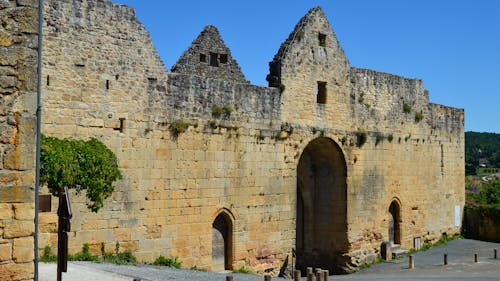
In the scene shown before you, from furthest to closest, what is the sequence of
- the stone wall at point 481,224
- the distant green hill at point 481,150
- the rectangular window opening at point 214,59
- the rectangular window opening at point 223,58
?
the distant green hill at point 481,150
the stone wall at point 481,224
the rectangular window opening at point 223,58
the rectangular window opening at point 214,59

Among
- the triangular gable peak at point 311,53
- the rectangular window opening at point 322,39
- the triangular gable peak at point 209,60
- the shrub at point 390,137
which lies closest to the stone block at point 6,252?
the triangular gable peak at point 209,60

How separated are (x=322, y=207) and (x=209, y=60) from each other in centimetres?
704

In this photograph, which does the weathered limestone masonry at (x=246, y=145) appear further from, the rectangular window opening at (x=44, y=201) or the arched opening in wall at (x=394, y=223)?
the rectangular window opening at (x=44, y=201)

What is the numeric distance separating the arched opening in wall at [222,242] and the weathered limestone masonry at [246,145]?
0.04 metres

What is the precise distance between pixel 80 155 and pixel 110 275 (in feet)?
7.73

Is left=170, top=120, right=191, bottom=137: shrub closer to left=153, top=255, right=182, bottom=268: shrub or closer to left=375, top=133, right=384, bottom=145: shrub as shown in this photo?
left=153, top=255, right=182, bottom=268: shrub

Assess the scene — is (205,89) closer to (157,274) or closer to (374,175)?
(157,274)

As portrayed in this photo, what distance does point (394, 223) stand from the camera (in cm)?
2381

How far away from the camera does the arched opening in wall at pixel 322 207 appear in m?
21.2

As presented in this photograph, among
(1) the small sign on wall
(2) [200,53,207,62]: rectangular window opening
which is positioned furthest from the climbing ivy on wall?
(1) the small sign on wall

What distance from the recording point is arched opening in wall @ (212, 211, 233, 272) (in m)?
16.7

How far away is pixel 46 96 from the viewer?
1259 cm

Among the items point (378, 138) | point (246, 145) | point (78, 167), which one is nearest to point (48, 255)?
point (78, 167)

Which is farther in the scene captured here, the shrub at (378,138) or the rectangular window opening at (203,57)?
the shrub at (378,138)
